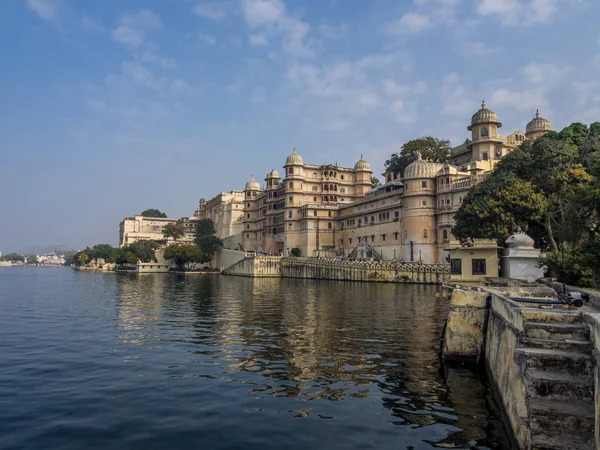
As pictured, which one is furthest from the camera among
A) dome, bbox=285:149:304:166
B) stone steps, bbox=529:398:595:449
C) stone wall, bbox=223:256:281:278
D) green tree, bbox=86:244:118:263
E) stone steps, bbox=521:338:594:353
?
green tree, bbox=86:244:118:263

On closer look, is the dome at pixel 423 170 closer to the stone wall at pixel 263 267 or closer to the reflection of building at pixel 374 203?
the reflection of building at pixel 374 203

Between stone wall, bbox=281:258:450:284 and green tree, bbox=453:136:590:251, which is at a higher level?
green tree, bbox=453:136:590:251

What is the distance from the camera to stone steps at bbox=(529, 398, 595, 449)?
8.41m

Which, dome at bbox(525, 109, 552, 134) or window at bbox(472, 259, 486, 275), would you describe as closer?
window at bbox(472, 259, 486, 275)

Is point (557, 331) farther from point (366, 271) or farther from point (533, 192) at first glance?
point (366, 271)

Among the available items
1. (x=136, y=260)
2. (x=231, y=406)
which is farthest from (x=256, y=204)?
(x=231, y=406)

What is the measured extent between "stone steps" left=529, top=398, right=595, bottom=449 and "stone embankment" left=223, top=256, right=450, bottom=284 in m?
49.8

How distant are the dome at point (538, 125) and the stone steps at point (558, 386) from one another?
7513 centimetres

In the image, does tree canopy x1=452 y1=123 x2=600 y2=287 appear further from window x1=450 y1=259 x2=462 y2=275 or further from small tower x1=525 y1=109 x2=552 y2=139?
small tower x1=525 y1=109 x2=552 y2=139

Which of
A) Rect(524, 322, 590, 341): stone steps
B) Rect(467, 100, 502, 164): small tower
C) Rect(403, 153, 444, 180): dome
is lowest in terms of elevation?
Rect(524, 322, 590, 341): stone steps

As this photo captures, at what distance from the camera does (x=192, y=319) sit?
29578 mm

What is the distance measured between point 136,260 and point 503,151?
89616 millimetres

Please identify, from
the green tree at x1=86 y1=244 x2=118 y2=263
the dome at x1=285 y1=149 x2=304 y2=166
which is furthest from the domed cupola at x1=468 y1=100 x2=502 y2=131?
the green tree at x1=86 y1=244 x2=118 y2=263

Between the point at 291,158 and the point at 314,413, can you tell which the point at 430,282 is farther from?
the point at 314,413
